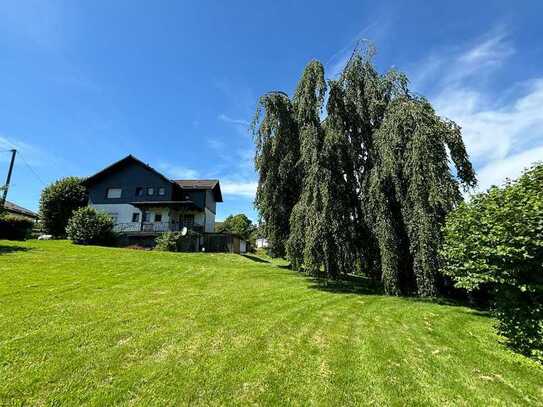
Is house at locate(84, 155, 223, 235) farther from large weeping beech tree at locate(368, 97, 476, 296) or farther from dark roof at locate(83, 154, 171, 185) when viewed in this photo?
large weeping beech tree at locate(368, 97, 476, 296)

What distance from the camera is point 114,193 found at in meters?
31.5

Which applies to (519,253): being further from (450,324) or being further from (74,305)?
(74,305)

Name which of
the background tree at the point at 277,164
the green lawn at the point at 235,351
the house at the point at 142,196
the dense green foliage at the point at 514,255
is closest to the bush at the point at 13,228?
the house at the point at 142,196

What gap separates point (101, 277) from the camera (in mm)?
10750

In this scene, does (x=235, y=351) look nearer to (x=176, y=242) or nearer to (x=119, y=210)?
(x=176, y=242)

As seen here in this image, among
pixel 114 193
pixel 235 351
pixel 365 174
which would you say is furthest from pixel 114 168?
pixel 235 351

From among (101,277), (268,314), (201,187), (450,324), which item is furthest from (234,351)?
(201,187)

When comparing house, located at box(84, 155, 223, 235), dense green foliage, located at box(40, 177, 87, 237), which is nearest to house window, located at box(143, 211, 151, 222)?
house, located at box(84, 155, 223, 235)

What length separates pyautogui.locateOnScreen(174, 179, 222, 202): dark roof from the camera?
33250mm

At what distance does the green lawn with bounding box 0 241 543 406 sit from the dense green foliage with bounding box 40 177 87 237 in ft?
75.4

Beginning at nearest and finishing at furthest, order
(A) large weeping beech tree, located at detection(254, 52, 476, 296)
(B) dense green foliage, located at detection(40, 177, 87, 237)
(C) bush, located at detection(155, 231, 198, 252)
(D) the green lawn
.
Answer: (D) the green lawn < (A) large weeping beech tree, located at detection(254, 52, 476, 296) < (C) bush, located at detection(155, 231, 198, 252) < (B) dense green foliage, located at detection(40, 177, 87, 237)

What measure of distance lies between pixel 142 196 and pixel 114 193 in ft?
10.4

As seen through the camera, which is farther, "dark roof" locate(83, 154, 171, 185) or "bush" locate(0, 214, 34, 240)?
"dark roof" locate(83, 154, 171, 185)

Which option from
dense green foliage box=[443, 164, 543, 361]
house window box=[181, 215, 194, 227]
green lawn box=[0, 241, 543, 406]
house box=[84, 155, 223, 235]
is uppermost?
house box=[84, 155, 223, 235]
